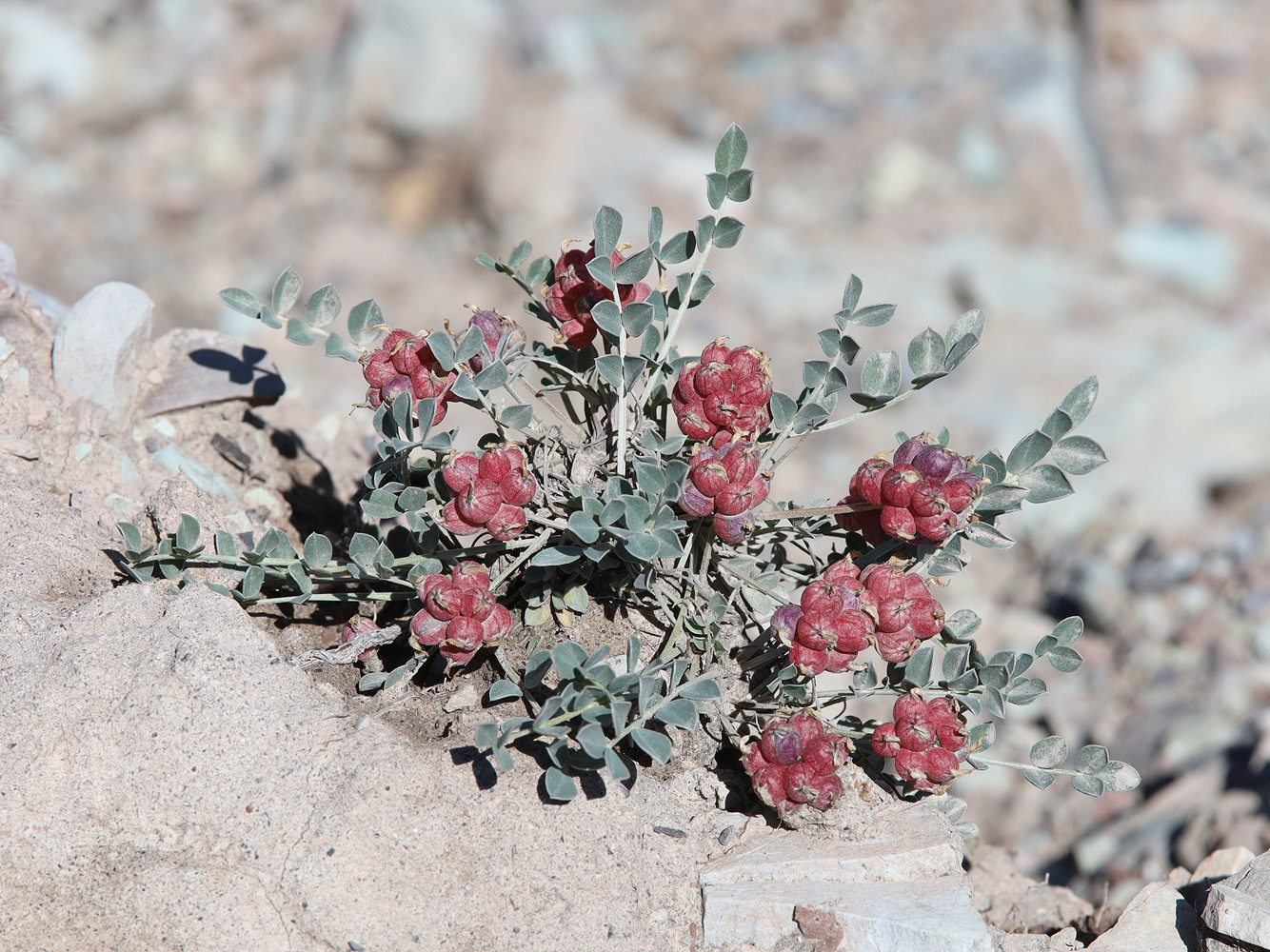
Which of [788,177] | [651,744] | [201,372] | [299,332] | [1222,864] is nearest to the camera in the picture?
[651,744]

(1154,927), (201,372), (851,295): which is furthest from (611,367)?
(1154,927)

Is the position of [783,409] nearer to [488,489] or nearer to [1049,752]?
[488,489]

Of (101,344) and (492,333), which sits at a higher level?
(492,333)

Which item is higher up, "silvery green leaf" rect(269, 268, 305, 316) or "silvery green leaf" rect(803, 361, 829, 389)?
"silvery green leaf" rect(803, 361, 829, 389)

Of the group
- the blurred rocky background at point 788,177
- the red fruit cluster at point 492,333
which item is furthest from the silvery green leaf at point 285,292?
the blurred rocky background at point 788,177

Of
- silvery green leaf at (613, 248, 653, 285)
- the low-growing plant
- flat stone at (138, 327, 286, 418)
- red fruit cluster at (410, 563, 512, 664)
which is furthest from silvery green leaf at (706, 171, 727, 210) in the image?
flat stone at (138, 327, 286, 418)

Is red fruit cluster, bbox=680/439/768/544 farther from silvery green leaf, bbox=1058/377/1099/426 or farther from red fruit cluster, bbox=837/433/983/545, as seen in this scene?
silvery green leaf, bbox=1058/377/1099/426

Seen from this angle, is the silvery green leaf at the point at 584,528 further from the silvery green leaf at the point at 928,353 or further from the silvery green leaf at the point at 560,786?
the silvery green leaf at the point at 928,353
